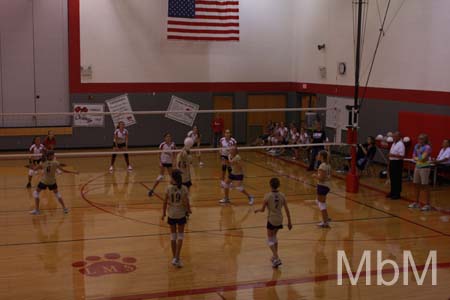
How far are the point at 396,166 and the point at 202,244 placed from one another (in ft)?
23.5

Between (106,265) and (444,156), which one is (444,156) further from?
(106,265)

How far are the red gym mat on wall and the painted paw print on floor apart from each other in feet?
39.0

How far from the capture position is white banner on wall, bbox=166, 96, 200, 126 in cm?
2714

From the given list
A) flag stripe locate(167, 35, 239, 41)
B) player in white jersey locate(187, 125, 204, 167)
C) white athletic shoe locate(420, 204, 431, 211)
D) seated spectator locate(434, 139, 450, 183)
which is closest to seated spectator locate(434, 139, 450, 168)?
seated spectator locate(434, 139, 450, 183)

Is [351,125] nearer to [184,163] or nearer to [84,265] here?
[184,163]

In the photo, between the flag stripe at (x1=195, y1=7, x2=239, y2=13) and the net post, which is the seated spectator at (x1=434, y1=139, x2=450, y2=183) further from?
the flag stripe at (x1=195, y1=7, x2=239, y2=13)

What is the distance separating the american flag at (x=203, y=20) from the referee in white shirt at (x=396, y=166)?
12.4 m

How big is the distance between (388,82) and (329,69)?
170 inches

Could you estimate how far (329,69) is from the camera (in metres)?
25.6

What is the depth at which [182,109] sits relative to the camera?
27.2 m

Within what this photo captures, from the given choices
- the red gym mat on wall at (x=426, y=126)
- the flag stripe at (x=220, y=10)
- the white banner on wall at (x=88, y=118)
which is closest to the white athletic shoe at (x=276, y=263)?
the red gym mat on wall at (x=426, y=126)

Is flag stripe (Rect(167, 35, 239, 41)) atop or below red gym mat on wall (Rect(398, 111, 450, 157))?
atop

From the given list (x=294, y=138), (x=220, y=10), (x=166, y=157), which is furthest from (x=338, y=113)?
(x=166, y=157)

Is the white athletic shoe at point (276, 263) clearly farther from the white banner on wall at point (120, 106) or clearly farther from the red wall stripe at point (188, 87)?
the white banner on wall at point (120, 106)
